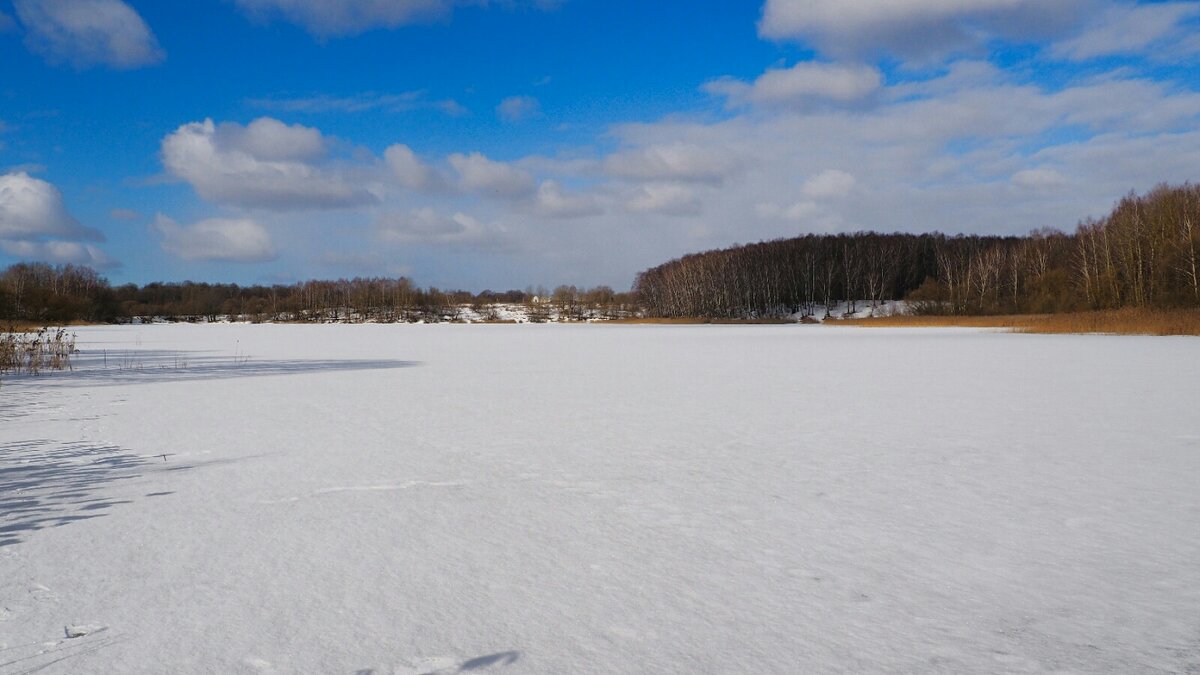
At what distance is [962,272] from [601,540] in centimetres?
8233

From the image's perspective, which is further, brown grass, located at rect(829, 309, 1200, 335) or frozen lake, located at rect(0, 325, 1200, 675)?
brown grass, located at rect(829, 309, 1200, 335)

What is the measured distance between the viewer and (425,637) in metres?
2.64

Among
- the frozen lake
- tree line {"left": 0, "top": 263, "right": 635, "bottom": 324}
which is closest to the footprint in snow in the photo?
the frozen lake

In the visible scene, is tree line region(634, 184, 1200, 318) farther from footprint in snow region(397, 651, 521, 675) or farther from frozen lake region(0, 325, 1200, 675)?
footprint in snow region(397, 651, 521, 675)

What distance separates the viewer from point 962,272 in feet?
248

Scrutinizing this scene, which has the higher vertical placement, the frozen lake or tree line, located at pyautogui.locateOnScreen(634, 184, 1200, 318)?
tree line, located at pyautogui.locateOnScreen(634, 184, 1200, 318)

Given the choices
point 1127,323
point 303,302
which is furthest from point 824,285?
point 303,302

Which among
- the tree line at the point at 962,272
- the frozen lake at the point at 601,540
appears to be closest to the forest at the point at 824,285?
the tree line at the point at 962,272

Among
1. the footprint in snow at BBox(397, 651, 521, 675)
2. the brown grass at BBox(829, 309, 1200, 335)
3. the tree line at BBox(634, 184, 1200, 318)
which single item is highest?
the tree line at BBox(634, 184, 1200, 318)

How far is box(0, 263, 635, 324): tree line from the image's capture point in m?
80.4

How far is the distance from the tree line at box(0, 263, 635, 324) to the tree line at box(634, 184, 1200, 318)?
38.4 ft

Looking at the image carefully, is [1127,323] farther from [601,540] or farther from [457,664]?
[457,664]

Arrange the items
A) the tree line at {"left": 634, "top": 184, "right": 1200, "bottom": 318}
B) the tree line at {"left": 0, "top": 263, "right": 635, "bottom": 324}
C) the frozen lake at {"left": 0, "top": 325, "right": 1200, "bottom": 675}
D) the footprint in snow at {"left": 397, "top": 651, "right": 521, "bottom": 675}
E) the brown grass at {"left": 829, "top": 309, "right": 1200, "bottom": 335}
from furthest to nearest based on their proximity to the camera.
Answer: the tree line at {"left": 0, "top": 263, "right": 635, "bottom": 324}, the tree line at {"left": 634, "top": 184, "right": 1200, "bottom": 318}, the brown grass at {"left": 829, "top": 309, "right": 1200, "bottom": 335}, the frozen lake at {"left": 0, "top": 325, "right": 1200, "bottom": 675}, the footprint in snow at {"left": 397, "top": 651, "right": 521, "bottom": 675}

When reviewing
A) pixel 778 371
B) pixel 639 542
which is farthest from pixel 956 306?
pixel 639 542
